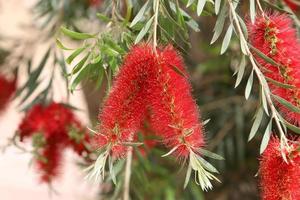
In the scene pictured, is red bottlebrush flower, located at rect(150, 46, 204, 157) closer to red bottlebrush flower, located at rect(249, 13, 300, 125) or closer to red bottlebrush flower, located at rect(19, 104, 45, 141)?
red bottlebrush flower, located at rect(249, 13, 300, 125)

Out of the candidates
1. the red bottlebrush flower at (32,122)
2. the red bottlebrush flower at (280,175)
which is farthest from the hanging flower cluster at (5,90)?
the red bottlebrush flower at (280,175)

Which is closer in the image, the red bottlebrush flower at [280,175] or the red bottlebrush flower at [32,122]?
the red bottlebrush flower at [280,175]

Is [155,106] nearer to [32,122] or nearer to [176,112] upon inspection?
[176,112]

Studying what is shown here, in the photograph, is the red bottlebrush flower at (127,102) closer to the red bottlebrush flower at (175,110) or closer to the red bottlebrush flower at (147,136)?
the red bottlebrush flower at (175,110)

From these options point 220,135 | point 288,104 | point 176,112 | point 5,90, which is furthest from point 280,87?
point 220,135

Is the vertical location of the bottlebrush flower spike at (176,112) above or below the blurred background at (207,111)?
above
